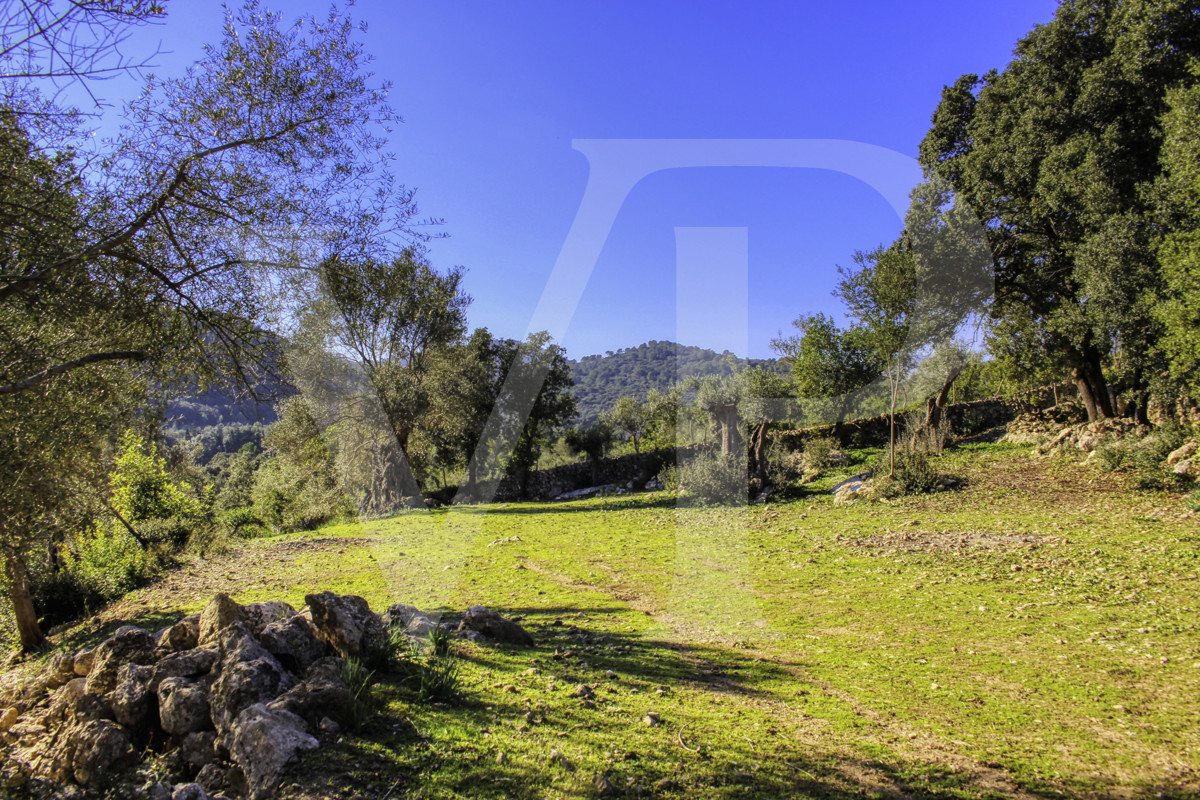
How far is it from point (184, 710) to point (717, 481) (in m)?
16.3

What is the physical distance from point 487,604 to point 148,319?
548cm

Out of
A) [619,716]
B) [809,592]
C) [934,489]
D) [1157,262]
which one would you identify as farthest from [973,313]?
[619,716]

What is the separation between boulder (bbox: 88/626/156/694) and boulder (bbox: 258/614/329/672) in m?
1.07

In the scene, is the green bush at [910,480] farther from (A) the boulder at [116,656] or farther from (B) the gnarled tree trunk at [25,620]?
(B) the gnarled tree trunk at [25,620]

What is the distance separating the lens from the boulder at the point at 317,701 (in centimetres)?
406

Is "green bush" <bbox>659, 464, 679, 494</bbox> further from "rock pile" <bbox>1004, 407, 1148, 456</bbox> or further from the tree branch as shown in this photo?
the tree branch

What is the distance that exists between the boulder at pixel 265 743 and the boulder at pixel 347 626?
122 cm

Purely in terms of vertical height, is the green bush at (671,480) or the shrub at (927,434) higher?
the shrub at (927,434)

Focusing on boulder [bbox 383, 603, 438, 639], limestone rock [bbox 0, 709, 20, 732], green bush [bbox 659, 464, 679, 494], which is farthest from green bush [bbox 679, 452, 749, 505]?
limestone rock [bbox 0, 709, 20, 732]

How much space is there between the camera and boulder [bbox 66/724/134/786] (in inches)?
151

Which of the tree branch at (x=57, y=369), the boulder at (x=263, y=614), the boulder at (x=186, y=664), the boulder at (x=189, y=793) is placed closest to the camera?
the boulder at (x=189, y=793)

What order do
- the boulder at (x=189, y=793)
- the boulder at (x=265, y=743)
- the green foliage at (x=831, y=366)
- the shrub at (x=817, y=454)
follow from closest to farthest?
the boulder at (x=189, y=793) → the boulder at (x=265, y=743) → the shrub at (x=817, y=454) → the green foliage at (x=831, y=366)

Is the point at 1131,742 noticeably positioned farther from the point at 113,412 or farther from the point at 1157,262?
the point at 1157,262

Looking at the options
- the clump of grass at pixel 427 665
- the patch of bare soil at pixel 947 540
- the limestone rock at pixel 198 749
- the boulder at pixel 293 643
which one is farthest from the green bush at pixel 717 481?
the limestone rock at pixel 198 749
